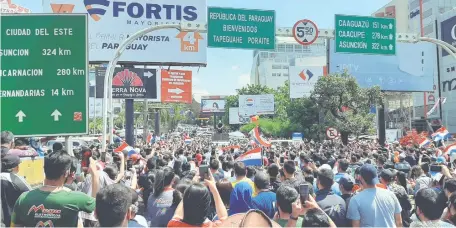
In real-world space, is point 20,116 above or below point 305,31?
below

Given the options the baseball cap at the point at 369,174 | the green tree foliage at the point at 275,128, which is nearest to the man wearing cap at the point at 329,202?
the baseball cap at the point at 369,174

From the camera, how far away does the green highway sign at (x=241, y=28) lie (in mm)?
12961

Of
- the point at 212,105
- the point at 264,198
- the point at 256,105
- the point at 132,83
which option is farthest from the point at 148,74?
the point at 212,105

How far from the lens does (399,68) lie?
3434 cm

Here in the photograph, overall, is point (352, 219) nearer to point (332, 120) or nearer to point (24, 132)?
point (24, 132)

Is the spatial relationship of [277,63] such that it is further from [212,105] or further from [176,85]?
[176,85]

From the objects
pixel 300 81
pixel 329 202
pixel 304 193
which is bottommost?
pixel 329 202

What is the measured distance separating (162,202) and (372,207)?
236 cm

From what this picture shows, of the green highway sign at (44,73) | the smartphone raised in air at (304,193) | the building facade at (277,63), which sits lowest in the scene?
the smartphone raised in air at (304,193)

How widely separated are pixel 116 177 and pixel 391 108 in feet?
239

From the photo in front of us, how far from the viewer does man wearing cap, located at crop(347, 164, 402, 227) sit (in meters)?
4.42

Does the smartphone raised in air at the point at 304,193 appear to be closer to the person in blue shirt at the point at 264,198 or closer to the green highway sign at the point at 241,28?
the person in blue shirt at the point at 264,198

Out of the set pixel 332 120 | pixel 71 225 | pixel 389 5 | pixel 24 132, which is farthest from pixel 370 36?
pixel 389 5

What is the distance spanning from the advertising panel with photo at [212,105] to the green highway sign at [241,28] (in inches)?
2751
